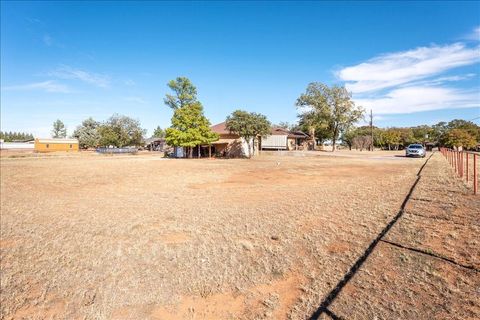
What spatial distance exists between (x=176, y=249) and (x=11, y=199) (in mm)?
9362

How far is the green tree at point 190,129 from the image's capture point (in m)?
37.6

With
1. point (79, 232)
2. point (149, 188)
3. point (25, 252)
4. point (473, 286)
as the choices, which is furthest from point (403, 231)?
point (149, 188)

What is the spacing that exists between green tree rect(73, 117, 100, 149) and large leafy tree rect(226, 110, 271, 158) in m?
63.5

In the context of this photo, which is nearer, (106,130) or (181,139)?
(181,139)

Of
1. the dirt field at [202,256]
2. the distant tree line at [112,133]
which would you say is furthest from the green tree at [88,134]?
the dirt field at [202,256]

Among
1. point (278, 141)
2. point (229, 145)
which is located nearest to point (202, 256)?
point (229, 145)

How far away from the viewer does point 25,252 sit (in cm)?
560

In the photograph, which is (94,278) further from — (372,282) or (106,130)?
(106,130)

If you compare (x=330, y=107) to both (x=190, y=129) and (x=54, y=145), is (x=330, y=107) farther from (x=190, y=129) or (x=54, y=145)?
(x=54, y=145)

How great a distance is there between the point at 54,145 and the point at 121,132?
17.7 meters

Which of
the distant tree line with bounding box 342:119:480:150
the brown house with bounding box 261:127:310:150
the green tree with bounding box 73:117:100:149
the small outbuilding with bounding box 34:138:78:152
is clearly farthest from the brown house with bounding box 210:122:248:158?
the green tree with bounding box 73:117:100:149

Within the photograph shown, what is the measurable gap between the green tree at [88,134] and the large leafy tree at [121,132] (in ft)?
40.5

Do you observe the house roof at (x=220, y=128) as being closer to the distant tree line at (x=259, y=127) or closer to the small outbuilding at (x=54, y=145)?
the distant tree line at (x=259, y=127)

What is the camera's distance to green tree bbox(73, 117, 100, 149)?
8619 centimetres
